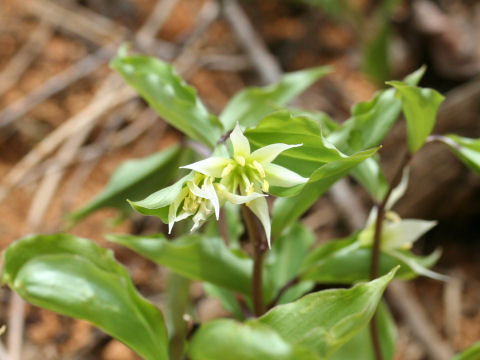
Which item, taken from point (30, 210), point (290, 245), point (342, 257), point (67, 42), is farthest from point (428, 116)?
point (67, 42)

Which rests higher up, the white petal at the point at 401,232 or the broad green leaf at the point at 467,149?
the broad green leaf at the point at 467,149

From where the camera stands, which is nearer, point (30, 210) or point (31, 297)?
point (31, 297)

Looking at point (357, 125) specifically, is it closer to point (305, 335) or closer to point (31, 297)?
point (305, 335)

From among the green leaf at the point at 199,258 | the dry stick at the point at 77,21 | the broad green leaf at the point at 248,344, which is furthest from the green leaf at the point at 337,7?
the broad green leaf at the point at 248,344

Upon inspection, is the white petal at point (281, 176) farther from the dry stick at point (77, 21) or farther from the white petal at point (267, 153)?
the dry stick at point (77, 21)

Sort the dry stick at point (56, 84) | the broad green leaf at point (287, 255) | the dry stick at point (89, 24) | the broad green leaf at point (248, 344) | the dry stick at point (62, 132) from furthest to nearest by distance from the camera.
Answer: the dry stick at point (89, 24), the dry stick at point (56, 84), the dry stick at point (62, 132), the broad green leaf at point (287, 255), the broad green leaf at point (248, 344)

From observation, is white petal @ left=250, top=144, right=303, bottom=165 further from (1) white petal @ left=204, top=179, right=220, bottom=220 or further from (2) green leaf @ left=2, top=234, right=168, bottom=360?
(2) green leaf @ left=2, top=234, right=168, bottom=360

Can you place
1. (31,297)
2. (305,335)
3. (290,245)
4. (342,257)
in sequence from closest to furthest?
(305,335) → (31,297) → (342,257) → (290,245)
